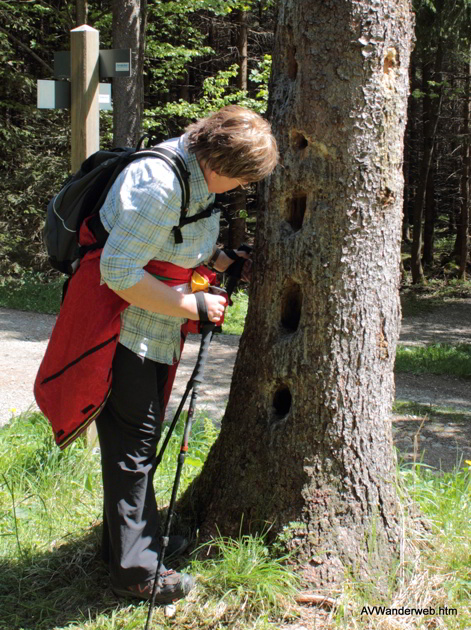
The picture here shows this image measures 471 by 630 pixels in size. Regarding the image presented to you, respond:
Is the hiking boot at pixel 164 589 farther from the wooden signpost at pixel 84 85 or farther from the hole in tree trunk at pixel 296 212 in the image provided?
the wooden signpost at pixel 84 85

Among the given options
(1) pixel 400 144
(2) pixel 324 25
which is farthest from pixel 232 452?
(2) pixel 324 25

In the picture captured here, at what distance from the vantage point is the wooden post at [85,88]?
4.13 meters

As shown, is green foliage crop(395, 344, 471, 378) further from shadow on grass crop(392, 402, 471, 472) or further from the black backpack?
the black backpack

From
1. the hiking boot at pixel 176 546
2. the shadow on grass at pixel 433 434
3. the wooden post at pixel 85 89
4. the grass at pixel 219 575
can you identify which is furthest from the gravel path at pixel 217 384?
the wooden post at pixel 85 89

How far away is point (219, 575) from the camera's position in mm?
2777

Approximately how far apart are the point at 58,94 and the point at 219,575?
3188mm

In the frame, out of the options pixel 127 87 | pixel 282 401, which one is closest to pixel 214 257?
pixel 282 401

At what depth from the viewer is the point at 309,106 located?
274cm

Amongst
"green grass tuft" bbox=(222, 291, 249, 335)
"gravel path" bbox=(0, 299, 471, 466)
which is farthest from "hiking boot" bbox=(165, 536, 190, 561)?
"green grass tuft" bbox=(222, 291, 249, 335)

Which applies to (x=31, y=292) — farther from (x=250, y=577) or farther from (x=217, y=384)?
(x=250, y=577)

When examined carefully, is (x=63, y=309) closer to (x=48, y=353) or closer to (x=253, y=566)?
(x=48, y=353)

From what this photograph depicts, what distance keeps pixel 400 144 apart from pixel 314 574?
6.32ft

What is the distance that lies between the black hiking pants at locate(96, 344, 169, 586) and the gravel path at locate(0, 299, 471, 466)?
1.97 m

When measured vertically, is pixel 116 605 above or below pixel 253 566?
below
